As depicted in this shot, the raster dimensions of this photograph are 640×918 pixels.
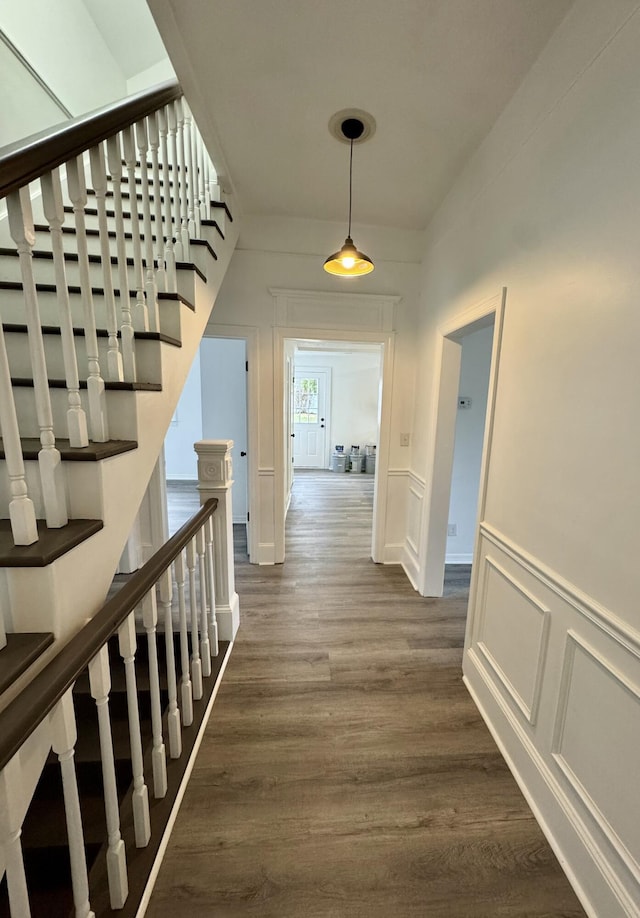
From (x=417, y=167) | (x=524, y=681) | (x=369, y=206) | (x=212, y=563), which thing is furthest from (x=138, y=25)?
(x=524, y=681)

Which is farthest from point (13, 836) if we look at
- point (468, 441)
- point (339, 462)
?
point (339, 462)

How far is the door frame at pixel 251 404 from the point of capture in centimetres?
286

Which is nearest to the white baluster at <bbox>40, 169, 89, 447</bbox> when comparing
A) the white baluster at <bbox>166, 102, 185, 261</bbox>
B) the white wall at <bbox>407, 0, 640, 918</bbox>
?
the white baluster at <bbox>166, 102, 185, 261</bbox>

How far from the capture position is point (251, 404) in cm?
298

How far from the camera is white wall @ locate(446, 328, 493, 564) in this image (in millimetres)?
2951

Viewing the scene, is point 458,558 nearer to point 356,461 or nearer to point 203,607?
point 203,607

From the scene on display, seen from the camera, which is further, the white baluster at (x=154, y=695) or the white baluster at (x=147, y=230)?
the white baluster at (x=147, y=230)

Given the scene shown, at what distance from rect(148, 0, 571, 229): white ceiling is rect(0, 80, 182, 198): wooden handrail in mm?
A: 447

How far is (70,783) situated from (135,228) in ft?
5.50

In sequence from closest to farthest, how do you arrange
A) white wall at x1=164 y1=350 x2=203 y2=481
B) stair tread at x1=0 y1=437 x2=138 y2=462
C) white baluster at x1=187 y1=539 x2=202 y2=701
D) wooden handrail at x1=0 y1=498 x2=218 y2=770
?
wooden handrail at x1=0 y1=498 x2=218 y2=770 → stair tread at x1=0 y1=437 x2=138 y2=462 → white baluster at x1=187 y1=539 x2=202 y2=701 → white wall at x1=164 y1=350 x2=203 y2=481

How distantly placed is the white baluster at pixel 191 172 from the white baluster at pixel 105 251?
83 centimetres

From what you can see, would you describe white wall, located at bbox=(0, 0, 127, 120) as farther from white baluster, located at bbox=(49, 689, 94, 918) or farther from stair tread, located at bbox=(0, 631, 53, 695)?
white baluster, located at bbox=(49, 689, 94, 918)

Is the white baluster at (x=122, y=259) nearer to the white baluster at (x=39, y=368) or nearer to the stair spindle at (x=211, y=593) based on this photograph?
the white baluster at (x=39, y=368)

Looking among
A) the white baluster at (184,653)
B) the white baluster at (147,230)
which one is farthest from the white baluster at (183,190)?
the white baluster at (184,653)
